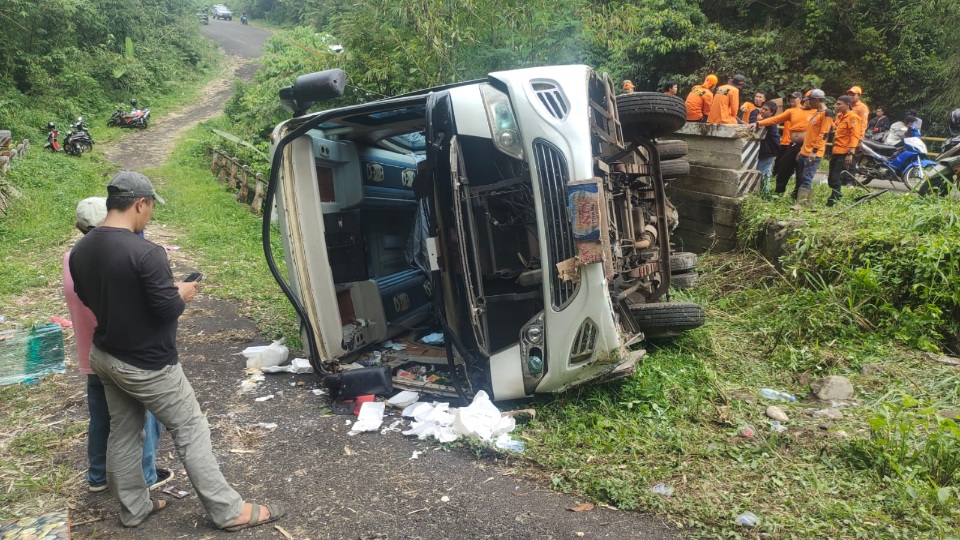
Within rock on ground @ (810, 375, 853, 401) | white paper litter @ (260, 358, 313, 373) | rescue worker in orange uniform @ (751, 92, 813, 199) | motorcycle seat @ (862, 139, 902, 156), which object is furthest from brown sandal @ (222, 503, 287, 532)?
motorcycle seat @ (862, 139, 902, 156)

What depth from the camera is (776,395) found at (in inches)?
167

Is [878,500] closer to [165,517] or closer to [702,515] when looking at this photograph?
[702,515]

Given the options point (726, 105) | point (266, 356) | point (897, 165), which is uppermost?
point (726, 105)

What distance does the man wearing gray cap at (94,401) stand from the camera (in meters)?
3.12

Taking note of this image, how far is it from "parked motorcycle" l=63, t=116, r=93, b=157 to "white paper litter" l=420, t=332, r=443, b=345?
46.8ft

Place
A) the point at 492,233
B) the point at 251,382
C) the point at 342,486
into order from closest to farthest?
1. the point at 342,486
2. the point at 492,233
3. the point at 251,382

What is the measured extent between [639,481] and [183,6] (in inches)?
1270

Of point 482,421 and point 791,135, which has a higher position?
point 791,135

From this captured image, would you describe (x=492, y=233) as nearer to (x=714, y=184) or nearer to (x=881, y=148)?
(x=714, y=184)

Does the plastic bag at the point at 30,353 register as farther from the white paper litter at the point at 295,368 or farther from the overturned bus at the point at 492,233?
the overturned bus at the point at 492,233

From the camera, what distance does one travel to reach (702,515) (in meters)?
3.00

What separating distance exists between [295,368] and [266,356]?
0.27 metres

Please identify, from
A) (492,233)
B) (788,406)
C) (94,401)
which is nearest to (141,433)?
(94,401)

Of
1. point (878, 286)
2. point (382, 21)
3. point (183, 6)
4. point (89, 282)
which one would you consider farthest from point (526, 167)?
point (183, 6)
